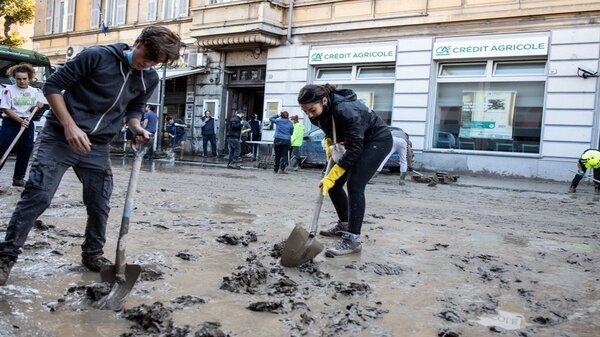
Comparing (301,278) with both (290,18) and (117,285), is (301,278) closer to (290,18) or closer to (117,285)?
(117,285)

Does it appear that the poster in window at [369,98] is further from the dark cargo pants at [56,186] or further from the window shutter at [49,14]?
the window shutter at [49,14]

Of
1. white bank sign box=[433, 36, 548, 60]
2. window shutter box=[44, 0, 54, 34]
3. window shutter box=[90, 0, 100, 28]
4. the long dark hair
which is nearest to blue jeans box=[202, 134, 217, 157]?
white bank sign box=[433, 36, 548, 60]

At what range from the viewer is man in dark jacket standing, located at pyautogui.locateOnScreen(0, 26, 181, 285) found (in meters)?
3.14

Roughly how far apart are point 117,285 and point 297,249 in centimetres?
130

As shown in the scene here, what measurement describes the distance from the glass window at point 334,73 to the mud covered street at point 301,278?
39.4ft

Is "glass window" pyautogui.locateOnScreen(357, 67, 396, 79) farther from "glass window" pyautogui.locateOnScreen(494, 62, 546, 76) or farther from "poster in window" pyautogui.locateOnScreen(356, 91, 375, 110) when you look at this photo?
"glass window" pyautogui.locateOnScreen(494, 62, 546, 76)

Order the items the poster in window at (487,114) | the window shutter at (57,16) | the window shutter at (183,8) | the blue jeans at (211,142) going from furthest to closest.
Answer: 1. the window shutter at (57,16)
2. the window shutter at (183,8)
3. the blue jeans at (211,142)
4. the poster in window at (487,114)

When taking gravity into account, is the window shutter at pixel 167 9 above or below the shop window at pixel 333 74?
above

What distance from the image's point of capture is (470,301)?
338cm

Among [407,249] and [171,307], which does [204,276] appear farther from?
[407,249]

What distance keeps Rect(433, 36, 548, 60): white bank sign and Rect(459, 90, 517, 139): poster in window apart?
3.68ft

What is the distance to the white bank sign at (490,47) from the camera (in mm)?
14859

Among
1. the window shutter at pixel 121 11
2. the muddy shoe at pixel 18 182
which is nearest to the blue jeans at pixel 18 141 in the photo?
the muddy shoe at pixel 18 182

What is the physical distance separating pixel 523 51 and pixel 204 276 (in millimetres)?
13750
